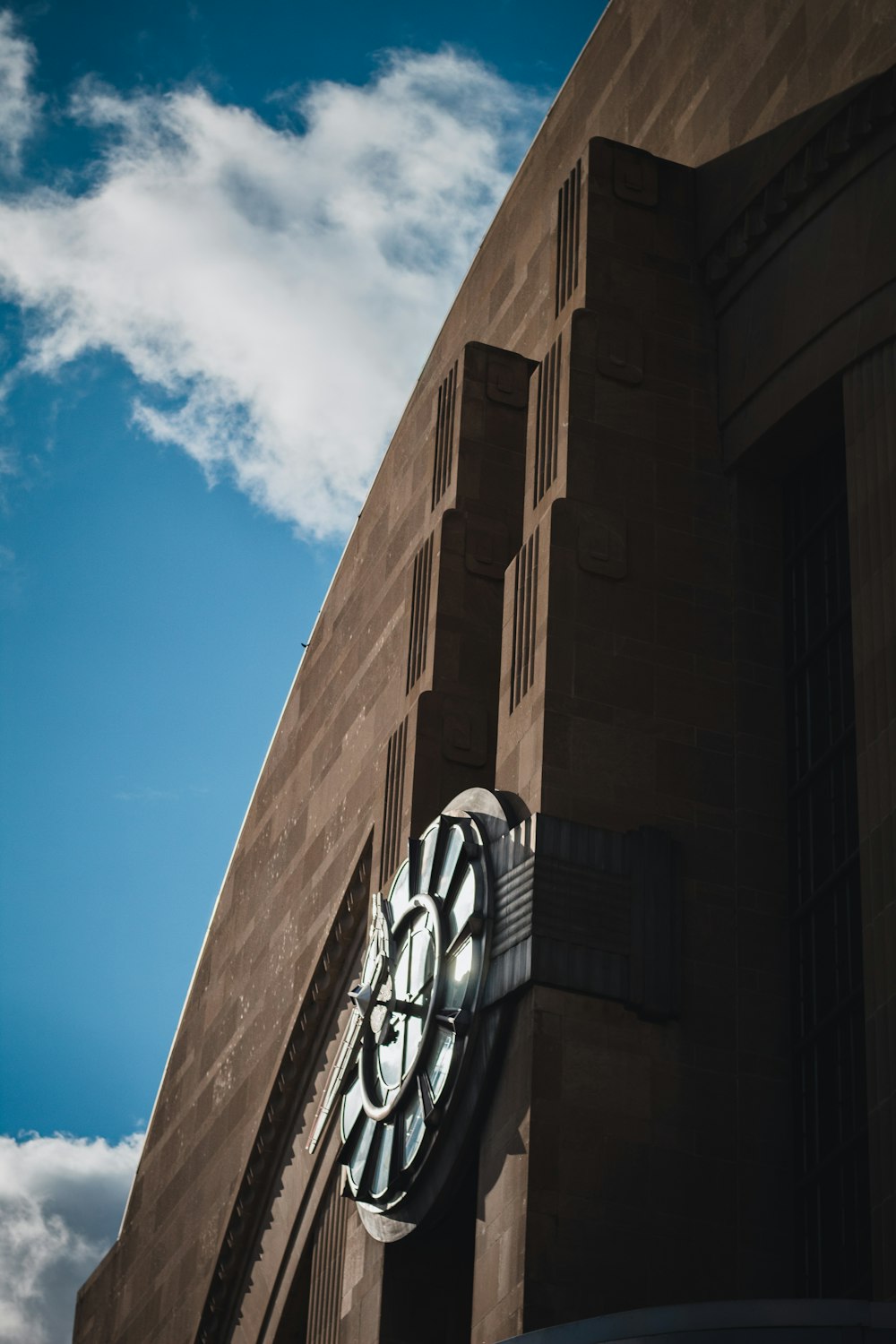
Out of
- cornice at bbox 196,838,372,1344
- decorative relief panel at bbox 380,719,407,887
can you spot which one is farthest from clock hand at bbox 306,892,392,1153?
cornice at bbox 196,838,372,1344

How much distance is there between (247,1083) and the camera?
37094 mm

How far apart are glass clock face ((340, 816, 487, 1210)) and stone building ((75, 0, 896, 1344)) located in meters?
0.07

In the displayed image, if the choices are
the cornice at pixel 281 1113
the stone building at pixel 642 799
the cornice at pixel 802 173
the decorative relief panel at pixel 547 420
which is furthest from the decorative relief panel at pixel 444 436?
the cornice at pixel 281 1113

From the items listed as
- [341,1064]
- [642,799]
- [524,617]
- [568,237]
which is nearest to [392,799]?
[341,1064]

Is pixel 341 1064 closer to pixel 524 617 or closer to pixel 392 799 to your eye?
pixel 392 799

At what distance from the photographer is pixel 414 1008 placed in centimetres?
2603

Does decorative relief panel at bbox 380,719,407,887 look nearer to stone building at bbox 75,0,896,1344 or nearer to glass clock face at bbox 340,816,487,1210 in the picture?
Result: stone building at bbox 75,0,896,1344

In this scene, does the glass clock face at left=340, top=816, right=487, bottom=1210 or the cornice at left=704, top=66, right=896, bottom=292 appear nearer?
the glass clock face at left=340, top=816, right=487, bottom=1210

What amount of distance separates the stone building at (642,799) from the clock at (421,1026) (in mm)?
64

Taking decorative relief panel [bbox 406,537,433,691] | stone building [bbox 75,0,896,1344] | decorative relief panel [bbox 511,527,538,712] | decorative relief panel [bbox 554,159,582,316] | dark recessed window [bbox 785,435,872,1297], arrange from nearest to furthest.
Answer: stone building [bbox 75,0,896,1344] → dark recessed window [bbox 785,435,872,1297] → decorative relief panel [bbox 511,527,538,712] → decorative relief panel [bbox 554,159,582,316] → decorative relief panel [bbox 406,537,433,691]

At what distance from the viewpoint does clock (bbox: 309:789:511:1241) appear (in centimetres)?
2438

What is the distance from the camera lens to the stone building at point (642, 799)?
74.8 feet

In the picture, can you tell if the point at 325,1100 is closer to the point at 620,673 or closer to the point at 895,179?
the point at 620,673

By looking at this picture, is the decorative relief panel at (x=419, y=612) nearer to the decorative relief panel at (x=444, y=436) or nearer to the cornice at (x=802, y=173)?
the decorative relief panel at (x=444, y=436)
